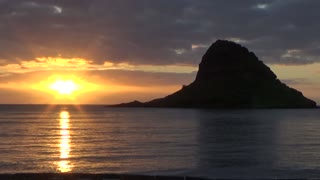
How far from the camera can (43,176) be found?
30375mm

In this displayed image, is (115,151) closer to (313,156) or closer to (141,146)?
(141,146)

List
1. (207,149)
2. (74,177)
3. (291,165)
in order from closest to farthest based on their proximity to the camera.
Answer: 1. (74,177)
2. (291,165)
3. (207,149)

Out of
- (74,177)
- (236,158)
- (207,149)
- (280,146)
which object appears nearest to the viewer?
(74,177)

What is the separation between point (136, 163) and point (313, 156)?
22.0 meters

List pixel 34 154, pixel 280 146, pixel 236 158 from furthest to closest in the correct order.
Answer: pixel 280 146
pixel 34 154
pixel 236 158

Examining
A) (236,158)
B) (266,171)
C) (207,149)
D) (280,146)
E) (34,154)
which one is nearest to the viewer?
(266,171)

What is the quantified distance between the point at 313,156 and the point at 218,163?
1383 cm

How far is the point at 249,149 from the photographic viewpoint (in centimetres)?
7075

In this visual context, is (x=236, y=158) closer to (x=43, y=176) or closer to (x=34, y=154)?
(x=34, y=154)

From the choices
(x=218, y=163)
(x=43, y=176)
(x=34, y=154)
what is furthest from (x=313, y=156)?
(x=43, y=176)

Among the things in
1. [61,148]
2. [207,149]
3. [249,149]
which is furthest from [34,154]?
[249,149]

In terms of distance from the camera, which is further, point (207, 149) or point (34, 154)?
point (207, 149)

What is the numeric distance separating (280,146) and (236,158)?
19.7m

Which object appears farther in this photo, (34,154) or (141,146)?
(141,146)
